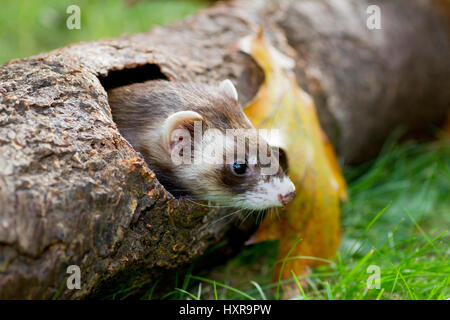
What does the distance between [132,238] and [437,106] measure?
408cm

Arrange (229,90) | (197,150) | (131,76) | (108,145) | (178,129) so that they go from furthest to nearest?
(131,76) → (229,90) → (197,150) → (178,129) → (108,145)

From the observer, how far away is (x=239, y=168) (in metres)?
2.72

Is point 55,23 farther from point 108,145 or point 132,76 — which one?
point 108,145

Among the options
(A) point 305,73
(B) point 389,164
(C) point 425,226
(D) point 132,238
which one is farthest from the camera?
(B) point 389,164

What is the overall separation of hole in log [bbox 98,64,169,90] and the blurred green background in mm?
2519

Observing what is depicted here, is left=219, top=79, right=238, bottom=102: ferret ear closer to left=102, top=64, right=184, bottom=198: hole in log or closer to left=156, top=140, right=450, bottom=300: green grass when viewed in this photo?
left=102, top=64, right=184, bottom=198: hole in log

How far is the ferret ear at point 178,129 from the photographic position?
2.62 metres

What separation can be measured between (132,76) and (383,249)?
6.16 feet

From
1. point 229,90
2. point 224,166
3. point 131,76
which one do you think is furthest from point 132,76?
point 224,166

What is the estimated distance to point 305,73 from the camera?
3.88m

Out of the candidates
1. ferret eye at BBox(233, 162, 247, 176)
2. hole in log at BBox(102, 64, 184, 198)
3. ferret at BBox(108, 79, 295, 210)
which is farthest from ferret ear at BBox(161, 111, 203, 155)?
hole in log at BBox(102, 64, 184, 198)

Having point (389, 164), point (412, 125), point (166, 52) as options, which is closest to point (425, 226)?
point (389, 164)
